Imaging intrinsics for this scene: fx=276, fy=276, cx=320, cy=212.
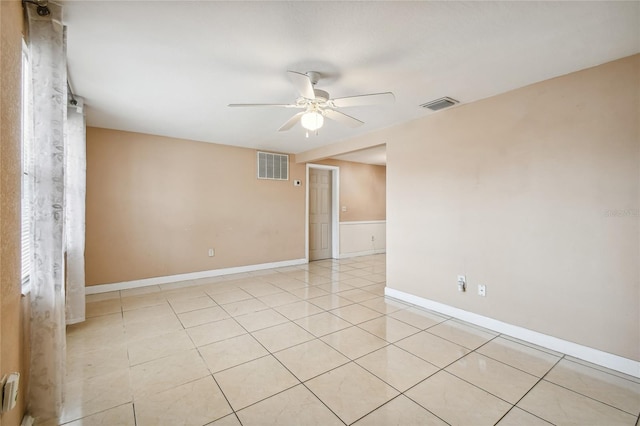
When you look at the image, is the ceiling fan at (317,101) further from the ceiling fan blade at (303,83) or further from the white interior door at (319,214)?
the white interior door at (319,214)

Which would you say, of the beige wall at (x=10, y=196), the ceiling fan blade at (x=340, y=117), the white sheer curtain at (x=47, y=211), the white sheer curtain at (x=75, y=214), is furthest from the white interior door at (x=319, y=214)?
the beige wall at (x=10, y=196)

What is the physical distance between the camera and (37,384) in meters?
1.59

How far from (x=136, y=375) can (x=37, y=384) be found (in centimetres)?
62

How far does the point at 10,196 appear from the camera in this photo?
4.33 ft

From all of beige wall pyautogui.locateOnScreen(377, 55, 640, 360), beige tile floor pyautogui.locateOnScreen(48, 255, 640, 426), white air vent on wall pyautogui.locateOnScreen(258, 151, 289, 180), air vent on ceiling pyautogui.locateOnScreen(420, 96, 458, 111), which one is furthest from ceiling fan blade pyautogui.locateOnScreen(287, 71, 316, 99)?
white air vent on wall pyautogui.locateOnScreen(258, 151, 289, 180)

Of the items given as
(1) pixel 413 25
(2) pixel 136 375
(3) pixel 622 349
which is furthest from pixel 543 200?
(2) pixel 136 375

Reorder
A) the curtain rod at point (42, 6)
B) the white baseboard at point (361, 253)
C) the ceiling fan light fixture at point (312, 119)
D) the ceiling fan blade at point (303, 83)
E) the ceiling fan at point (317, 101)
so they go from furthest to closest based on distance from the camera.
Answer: the white baseboard at point (361, 253) < the ceiling fan light fixture at point (312, 119) < the ceiling fan at point (317, 101) < the ceiling fan blade at point (303, 83) < the curtain rod at point (42, 6)

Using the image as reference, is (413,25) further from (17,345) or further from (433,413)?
(17,345)

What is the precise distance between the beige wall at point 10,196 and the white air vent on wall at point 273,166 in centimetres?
410

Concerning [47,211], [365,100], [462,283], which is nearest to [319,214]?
[462,283]

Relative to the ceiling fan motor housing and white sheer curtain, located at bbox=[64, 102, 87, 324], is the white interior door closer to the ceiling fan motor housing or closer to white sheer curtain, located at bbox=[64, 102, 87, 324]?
the ceiling fan motor housing

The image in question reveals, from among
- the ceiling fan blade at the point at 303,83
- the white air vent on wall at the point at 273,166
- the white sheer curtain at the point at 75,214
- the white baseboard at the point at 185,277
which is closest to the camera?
the ceiling fan blade at the point at 303,83

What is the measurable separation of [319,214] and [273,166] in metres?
1.72

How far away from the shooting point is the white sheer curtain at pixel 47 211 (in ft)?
5.24
